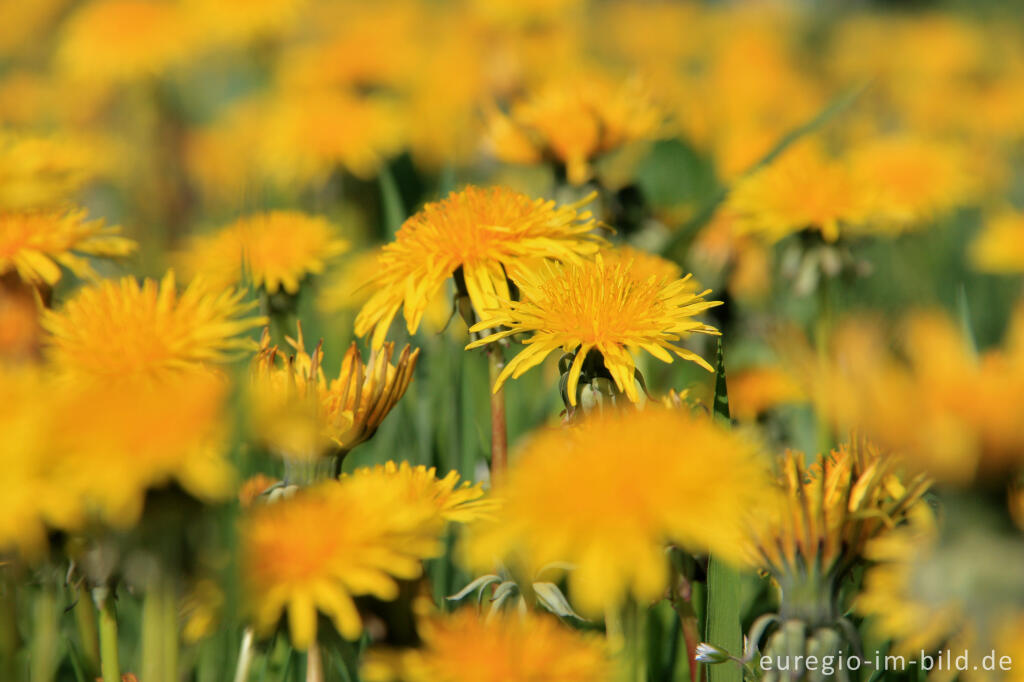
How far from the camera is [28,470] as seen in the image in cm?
61

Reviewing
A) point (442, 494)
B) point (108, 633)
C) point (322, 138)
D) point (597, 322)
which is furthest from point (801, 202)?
point (322, 138)

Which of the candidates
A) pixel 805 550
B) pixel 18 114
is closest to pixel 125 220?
pixel 18 114

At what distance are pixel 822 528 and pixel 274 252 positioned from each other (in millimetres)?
834

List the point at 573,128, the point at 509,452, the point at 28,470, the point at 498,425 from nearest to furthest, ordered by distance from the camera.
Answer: the point at 28,470 < the point at 498,425 < the point at 509,452 < the point at 573,128

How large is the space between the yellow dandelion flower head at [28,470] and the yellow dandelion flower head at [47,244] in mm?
430

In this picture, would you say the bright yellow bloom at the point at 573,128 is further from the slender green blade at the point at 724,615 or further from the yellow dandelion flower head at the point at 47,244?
the slender green blade at the point at 724,615

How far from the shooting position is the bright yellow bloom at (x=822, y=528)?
78 centimetres

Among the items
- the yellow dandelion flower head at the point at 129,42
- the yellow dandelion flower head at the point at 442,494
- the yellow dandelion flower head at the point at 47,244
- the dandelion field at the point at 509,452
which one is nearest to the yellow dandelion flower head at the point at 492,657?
the dandelion field at the point at 509,452

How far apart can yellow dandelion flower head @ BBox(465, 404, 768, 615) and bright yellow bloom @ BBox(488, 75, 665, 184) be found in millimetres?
874

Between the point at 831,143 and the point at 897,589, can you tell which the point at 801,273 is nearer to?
the point at 897,589

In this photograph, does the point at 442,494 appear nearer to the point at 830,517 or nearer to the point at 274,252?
the point at 830,517

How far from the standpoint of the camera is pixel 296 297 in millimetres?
A: 1379

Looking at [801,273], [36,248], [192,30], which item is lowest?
[36,248]

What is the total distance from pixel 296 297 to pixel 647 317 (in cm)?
65
